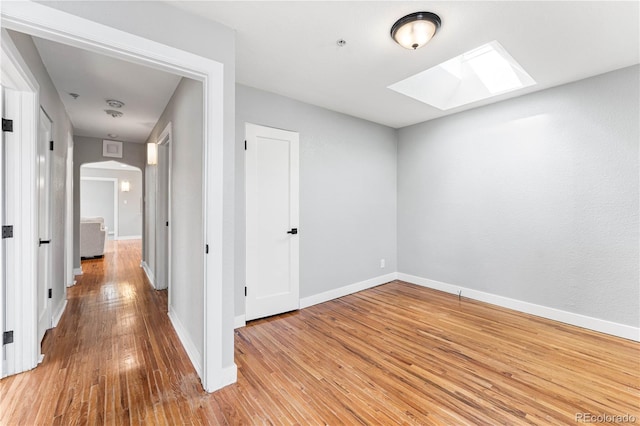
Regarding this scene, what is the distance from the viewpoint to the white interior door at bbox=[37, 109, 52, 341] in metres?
2.57

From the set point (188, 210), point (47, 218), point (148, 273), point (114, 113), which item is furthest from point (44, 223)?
point (148, 273)

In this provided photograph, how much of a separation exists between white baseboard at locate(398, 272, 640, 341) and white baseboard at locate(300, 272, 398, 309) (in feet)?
1.97

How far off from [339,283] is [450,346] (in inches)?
67.1

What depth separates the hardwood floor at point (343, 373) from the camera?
1759 millimetres

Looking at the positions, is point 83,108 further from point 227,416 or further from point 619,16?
point 619,16

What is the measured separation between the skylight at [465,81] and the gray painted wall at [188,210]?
A: 2.19m

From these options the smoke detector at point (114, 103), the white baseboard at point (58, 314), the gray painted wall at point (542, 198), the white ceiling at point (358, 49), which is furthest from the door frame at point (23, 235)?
the gray painted wall at point (542, 198)

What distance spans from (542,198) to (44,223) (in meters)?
5.35

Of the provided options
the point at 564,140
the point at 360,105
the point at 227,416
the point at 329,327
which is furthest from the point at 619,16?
the point at 227,416

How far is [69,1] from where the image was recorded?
147cm

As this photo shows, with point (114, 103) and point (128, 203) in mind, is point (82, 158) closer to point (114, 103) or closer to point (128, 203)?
point (114, 103)

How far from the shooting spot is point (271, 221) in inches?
131

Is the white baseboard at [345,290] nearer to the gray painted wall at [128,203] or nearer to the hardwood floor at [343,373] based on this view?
the hardwood floor at [343,373]

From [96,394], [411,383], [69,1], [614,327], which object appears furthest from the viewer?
[614,327]
